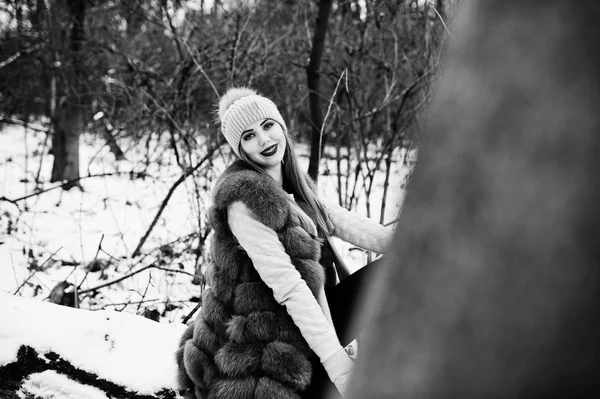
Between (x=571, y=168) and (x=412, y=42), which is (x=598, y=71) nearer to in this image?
(x=571, y=168)

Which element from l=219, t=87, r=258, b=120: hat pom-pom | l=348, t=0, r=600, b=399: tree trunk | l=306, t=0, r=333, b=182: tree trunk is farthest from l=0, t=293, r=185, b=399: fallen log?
l=306, t=0, r=333, b=182: tree trunk

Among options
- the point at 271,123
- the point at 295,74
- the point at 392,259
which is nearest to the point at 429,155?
the point at 392,259

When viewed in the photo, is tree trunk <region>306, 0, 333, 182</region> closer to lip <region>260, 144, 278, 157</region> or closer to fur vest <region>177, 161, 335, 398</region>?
lip <region>260, 144, 278, 157</region>

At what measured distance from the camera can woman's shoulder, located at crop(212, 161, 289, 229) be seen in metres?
1.67

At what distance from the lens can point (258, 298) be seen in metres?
1.68

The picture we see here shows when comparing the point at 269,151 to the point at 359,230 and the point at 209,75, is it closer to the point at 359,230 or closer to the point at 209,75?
the point at 359,230

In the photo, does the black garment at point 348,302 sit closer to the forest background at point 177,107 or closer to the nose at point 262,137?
the nose at point 262,137

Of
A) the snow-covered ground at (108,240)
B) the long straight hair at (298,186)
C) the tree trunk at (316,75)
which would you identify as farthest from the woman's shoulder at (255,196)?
the tree trunk at (316,75)

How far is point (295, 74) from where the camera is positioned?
21.1ft

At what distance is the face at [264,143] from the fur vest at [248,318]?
12 cm

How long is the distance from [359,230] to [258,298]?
592 mm

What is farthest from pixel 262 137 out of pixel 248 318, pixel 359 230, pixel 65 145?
pixel 65 145

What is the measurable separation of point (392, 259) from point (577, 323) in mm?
120

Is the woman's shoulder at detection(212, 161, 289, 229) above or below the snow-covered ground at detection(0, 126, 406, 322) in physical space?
above
